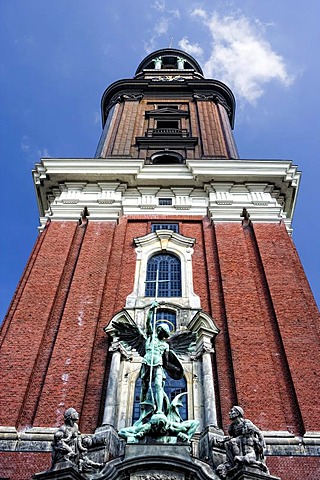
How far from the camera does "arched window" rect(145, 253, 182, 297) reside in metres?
17.9

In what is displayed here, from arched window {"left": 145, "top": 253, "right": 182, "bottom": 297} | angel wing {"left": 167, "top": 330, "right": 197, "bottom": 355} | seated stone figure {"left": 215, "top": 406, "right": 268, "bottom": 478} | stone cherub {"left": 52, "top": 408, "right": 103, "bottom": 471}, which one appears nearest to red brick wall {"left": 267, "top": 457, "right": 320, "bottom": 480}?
seated stone figure {"left": 215, "top": 406, "right": 268, "bottom": 478}

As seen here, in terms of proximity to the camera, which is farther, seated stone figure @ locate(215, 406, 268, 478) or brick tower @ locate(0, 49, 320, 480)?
brick tower @ locate(0, 49, 320, 480)

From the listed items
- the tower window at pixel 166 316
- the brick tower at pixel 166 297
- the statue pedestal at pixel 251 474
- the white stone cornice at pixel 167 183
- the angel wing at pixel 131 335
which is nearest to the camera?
the statue pedestal at pixel 251 474

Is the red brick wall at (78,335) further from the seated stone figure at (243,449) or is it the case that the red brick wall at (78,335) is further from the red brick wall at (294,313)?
the red brick wall at (294,313)

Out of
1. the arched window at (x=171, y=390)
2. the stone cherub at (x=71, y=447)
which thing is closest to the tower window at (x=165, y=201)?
the arched window at (x=171, y=390)

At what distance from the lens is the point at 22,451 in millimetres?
12555

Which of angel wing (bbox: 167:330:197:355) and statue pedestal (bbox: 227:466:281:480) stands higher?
angel wing (bbox: 167:330:197:355)

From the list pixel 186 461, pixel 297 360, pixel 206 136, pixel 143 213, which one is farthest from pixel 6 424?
pixel 206 136

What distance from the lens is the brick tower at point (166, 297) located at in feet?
44.5

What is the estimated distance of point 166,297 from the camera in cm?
1761

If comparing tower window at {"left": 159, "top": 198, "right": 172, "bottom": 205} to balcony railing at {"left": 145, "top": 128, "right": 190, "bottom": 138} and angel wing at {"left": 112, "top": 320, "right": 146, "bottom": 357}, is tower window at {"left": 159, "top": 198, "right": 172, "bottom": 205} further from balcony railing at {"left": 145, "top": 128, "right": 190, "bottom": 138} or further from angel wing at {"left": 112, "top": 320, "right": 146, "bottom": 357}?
angel wing at {"left": 112, "top": 320, "right": 146, "bottom": 357}

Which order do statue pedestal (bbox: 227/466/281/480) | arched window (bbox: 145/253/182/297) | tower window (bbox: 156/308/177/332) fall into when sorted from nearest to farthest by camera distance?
statue pedestal (bbox: 227/466/281/480) < tower window (bbox: 156/308/177/332) < arched window (bbox: 145/253/182/297)

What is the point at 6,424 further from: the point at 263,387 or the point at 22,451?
the point at 263,387

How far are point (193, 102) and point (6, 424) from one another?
884 inches
